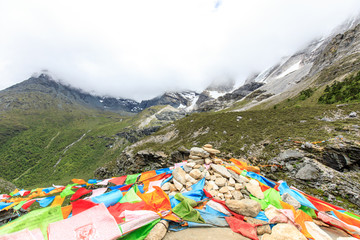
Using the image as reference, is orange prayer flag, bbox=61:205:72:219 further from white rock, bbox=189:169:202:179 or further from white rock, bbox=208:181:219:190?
white rock, bbox=208:181:219:190

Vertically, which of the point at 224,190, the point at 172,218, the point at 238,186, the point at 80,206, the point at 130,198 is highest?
the point at 80,206

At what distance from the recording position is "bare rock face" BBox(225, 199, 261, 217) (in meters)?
5.73

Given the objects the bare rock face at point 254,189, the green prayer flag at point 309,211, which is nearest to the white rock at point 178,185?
the bare rock face at point 254,189

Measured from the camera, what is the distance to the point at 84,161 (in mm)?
105875

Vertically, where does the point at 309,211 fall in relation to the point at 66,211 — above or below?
below

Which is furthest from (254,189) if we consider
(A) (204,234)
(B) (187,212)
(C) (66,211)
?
(C) (66,211)

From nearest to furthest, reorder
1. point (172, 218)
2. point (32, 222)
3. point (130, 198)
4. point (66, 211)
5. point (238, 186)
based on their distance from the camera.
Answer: point (32, 222) → point (172, 218) → point (66, 211) → point (130, 198) → point (238, 186)

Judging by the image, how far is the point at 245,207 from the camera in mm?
5844

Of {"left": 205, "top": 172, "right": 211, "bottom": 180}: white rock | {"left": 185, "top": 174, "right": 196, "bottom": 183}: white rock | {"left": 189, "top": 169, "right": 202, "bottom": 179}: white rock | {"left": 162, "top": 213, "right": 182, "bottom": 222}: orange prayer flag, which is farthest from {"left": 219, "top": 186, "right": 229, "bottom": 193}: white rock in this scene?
{"left": 162, "top": 213, "right": 182, "bottom": 222}: orange prayer flag

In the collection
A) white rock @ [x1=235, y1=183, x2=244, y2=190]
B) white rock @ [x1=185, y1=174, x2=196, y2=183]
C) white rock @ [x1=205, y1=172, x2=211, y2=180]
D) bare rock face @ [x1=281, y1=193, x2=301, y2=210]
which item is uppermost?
white rock @ [x1=185, y1=174, x2=196, y2=183]

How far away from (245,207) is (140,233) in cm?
449

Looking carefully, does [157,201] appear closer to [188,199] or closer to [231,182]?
[188,199]

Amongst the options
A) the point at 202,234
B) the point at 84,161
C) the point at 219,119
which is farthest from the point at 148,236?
the point at 84,161

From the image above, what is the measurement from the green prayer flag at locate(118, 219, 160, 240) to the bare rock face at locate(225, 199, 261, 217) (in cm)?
354
